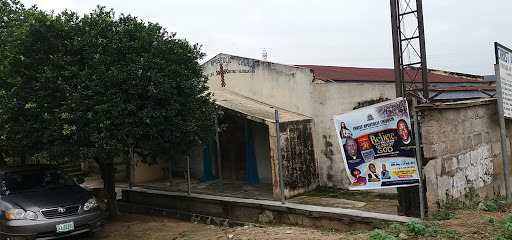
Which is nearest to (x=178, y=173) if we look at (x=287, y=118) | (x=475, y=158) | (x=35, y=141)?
(x=287, y=118)

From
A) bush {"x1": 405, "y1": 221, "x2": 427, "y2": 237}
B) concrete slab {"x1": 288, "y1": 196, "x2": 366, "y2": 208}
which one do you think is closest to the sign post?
concrete slab {"x1": 288, "y1": 196, "x2": 366, "y2": 208}

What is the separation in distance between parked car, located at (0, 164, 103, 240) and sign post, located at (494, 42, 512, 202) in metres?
7.55

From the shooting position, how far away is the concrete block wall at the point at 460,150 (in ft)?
19.9

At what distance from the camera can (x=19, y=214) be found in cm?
636

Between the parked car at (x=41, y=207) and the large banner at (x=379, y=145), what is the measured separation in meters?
4.79

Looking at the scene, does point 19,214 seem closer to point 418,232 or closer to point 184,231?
point 184,231

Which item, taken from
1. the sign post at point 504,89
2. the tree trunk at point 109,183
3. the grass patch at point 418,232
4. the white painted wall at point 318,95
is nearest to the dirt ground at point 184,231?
the tree trunk at point 109,183

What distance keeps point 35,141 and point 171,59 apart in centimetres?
302

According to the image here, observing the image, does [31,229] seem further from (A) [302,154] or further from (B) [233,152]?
(B) [233,152]

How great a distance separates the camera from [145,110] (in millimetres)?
7078

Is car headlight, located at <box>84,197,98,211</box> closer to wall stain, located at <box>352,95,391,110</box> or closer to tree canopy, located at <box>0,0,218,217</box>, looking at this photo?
tree canopy, located at <box>0,0,218,217</box>

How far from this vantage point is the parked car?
6285 millimetres

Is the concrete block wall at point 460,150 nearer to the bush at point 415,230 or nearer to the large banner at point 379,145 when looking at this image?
the large banner at point 379,145

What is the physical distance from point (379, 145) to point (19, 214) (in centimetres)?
612
